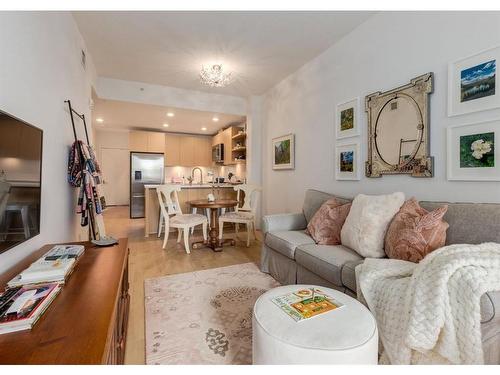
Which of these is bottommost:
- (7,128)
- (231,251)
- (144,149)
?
(231,251)

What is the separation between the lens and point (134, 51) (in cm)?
318

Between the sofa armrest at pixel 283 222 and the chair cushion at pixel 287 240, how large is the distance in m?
0.09

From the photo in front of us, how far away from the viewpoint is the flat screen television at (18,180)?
112 cm

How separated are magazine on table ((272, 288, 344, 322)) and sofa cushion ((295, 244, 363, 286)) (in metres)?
0.46

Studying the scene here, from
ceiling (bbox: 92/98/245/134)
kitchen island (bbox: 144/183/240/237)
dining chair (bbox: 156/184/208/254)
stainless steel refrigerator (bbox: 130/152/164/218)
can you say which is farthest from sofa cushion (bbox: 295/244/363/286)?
stainless steel refrigerator (bbox: 130/152/164/218)

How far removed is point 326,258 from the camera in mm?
1894

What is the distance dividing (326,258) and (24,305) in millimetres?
1737

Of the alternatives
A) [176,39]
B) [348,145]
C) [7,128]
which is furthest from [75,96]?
[348,145]

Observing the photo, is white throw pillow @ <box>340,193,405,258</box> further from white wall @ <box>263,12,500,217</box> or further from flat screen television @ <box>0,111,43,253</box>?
flat screen television @ <box>0,111,43,253</box>

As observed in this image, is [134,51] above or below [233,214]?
above

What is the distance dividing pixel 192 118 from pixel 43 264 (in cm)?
459

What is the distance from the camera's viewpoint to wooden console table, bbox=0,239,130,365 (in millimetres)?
699

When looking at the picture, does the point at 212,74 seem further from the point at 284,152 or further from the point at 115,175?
the point at 115,175

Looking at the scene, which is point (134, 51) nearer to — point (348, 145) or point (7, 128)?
point (7, 128)
